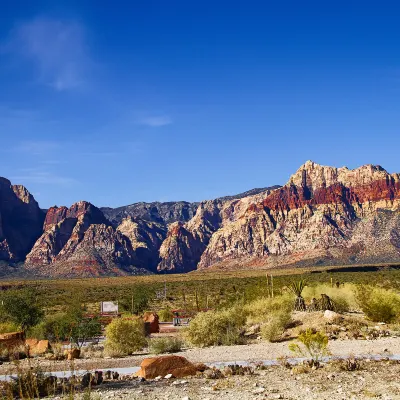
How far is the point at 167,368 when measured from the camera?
14.6 meters

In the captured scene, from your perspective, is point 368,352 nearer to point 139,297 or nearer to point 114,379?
point 114,379

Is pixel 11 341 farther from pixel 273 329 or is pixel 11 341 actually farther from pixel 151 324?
pixel 273 329

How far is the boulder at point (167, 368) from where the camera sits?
1435cm

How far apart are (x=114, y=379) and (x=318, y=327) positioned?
1136 cm

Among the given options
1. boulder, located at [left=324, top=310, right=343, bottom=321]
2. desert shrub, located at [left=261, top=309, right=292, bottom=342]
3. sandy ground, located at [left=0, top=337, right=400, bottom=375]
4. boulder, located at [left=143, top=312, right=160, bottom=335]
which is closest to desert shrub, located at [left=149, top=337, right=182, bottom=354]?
sandy ground, located at [left=0, top=337, right=400, bottom=375]

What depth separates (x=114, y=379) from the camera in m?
14.4

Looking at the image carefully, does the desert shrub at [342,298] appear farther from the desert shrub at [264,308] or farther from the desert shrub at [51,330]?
the desert shrub at [51,330]

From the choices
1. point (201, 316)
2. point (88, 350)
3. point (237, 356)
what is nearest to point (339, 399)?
point (237, 356)

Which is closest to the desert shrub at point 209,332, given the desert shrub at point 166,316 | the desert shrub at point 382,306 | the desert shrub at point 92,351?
the desert shrub at point 92,351

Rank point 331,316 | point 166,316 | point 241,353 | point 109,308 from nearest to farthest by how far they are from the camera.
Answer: point 241,353, point 331,316, point 109,308, point 166,316

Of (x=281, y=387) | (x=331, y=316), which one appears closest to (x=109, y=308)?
(x=331, y=316)

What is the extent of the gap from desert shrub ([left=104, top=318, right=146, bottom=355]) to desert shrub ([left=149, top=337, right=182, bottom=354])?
3.42 ft

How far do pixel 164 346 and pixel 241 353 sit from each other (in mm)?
3213

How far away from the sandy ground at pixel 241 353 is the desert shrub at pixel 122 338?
723 millimetres
